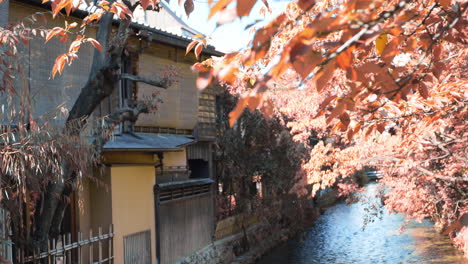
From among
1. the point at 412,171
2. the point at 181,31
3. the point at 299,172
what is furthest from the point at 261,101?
the point at 181,31

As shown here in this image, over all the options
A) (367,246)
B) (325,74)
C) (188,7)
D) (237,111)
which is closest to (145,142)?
(188,7)

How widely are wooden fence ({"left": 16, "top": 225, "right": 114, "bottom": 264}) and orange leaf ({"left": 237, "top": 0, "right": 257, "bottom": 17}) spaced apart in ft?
20.1

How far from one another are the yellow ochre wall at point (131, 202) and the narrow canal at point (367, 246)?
6199 millimetres

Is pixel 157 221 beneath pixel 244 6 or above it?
beneath

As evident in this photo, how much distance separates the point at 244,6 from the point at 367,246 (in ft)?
56.0

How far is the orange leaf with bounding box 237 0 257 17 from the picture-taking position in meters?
1.60

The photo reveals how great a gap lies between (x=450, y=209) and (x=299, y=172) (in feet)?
18.2

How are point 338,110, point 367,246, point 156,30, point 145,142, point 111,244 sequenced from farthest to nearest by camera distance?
point 367,246
point 156,30
point 145,142
point 111,244
point 338,110

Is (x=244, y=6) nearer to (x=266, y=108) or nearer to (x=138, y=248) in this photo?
(x=266, y=108)

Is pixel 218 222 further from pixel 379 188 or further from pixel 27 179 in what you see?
pixel 27 179

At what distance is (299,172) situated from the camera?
58.4 feet

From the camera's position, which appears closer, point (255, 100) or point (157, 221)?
point (255, 100)

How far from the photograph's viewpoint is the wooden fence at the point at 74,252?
6.68 m

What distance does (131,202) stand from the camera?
1009 centimetres
